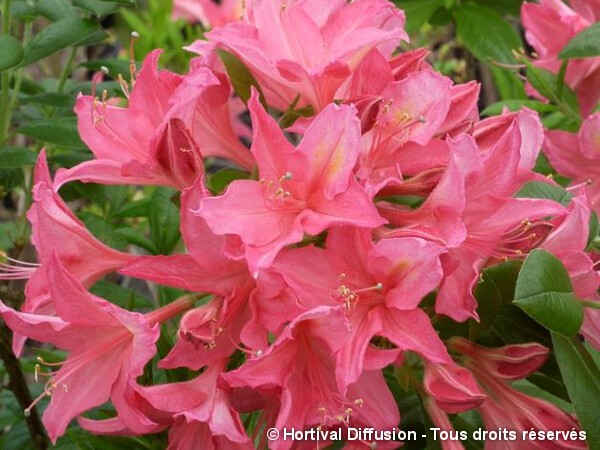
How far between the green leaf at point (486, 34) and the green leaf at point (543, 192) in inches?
24.9

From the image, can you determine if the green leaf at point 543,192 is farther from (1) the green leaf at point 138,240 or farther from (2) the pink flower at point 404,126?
(1) the green leaf at point 138,240

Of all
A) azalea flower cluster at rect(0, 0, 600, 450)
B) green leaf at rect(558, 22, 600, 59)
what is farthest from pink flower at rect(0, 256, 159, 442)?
green leaf at rect(558, 22, 600, 59)

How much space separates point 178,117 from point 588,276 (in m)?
0.45

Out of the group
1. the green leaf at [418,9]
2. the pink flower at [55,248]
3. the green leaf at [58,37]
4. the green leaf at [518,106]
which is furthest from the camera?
the green leaf at [418,9]

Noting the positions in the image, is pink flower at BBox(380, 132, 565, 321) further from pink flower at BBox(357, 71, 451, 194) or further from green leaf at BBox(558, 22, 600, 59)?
green leaf at BBox(558, 22, 600, 59)

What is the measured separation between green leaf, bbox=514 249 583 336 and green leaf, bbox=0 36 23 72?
73 centimetres

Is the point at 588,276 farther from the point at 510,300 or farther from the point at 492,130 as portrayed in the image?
the point at 492,130

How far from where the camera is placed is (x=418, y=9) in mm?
1740

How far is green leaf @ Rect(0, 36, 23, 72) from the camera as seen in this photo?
124 cm

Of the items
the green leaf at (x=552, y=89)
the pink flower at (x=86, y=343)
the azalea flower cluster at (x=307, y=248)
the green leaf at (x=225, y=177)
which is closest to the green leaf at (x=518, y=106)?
the green leaf at (x=552, y=89)

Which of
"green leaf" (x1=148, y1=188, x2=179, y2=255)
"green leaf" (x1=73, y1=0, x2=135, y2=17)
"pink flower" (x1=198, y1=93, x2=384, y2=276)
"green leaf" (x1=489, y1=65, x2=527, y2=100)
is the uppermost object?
"pink flower" (x1=198, y1=93, x2=384, y2=276)

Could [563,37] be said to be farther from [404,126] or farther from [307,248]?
[307,248]

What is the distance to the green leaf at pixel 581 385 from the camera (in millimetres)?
946

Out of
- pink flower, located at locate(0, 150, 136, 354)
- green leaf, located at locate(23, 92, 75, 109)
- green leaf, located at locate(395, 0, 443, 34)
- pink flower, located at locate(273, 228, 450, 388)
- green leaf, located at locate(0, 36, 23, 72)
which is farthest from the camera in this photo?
green leaf, located at locate(395, 0, 443, 34)
